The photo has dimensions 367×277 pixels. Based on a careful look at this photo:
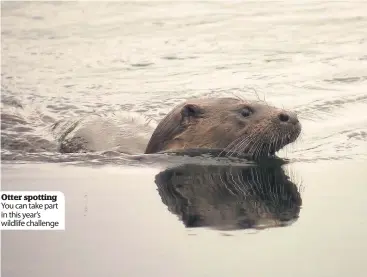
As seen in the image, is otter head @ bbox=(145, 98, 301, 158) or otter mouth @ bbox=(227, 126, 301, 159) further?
otter head @ bbox=(145, 98, 301, 158)

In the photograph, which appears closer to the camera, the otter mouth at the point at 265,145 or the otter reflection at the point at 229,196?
the otter reflection at the point at 229,196

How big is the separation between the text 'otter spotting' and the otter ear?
0.94m

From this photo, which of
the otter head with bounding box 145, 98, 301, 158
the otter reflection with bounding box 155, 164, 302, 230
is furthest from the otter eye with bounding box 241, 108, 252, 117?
the otter reflection with bounding box 155, 164, 302, 230


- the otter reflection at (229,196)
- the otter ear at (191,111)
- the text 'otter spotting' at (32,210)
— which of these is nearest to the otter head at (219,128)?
the otter ear at (191,111)

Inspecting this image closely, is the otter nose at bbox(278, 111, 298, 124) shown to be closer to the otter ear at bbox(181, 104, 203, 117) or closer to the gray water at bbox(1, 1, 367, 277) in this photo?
the gray water at bbox(1, 1, 367, 277)

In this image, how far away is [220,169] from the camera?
471 centimetres

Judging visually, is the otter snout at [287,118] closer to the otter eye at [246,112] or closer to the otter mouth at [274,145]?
the otter mouth at [274,145]

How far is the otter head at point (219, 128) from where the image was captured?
477cm

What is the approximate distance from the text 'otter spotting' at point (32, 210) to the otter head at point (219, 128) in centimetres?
87

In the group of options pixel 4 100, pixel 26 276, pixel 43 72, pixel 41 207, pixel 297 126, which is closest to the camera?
pixel 26 276

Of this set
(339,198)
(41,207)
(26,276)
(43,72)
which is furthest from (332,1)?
(26,276)

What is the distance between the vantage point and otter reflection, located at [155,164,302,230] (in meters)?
3.82

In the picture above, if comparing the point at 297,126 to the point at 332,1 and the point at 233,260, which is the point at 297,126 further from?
the point at 332,1

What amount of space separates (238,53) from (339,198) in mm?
3218
